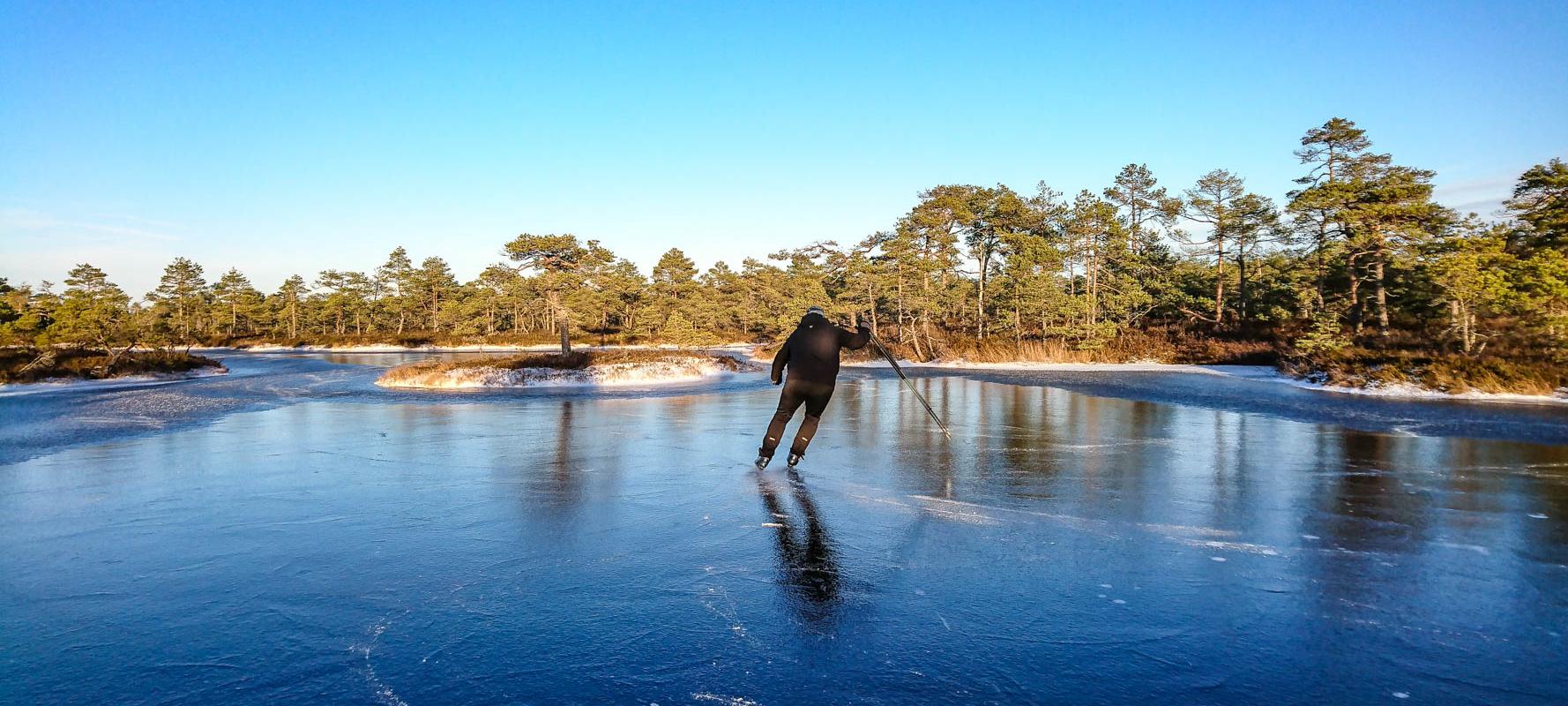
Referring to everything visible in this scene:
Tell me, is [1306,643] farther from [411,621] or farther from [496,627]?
[411,621]

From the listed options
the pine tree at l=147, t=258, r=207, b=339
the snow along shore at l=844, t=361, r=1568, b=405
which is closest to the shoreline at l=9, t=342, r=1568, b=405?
the snow along shore at l=844, t=361, r=1568, b=405

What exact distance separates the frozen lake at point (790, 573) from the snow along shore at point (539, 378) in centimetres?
1264

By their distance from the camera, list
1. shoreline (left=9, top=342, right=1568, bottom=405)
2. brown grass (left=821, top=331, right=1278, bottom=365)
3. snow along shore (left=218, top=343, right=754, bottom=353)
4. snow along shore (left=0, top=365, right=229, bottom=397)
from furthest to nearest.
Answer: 1. snow along shore (left=218, top=343, right=754, bottom=353)
2. brown grass (left=821, top=331, right=1278, bottom=365)
3. snow along shore (left=0, top=365, right=229, bottom=397)
4. shoreline (left=9, top=342, right=1568, bottom=405)

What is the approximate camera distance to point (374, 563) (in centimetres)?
464

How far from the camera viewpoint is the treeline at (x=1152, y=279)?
18859 mm

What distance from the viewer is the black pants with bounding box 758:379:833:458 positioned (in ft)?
25.8

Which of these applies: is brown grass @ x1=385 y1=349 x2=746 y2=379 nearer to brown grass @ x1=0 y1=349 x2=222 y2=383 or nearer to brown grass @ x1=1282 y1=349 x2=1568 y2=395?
brown grass @ x1=0 y1=349 x2=222 y2=383

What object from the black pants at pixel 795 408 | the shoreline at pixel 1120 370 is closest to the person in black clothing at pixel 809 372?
the black pants at pixel 795 408

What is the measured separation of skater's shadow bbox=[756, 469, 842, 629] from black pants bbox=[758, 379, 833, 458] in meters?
1.11

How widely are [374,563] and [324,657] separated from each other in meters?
1.53

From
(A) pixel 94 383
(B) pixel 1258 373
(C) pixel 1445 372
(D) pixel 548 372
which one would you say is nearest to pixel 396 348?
(A) pixel 94 383

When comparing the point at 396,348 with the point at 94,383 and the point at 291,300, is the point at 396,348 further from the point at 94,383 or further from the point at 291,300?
the point at 94,383

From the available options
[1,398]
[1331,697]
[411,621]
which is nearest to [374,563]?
[411,621]

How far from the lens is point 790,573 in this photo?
14.5 ft
